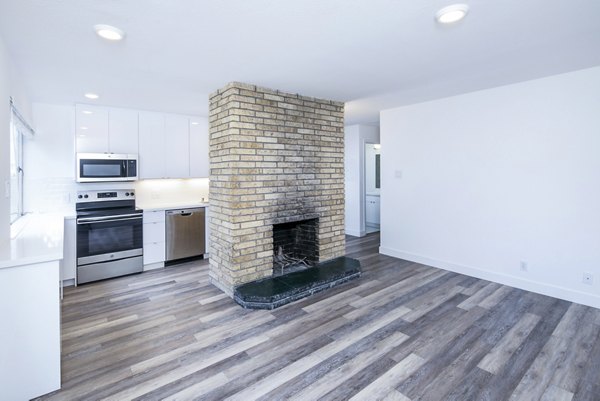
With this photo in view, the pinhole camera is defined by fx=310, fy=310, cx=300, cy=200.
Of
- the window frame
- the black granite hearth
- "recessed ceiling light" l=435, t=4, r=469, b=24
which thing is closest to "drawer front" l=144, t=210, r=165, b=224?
the window frame

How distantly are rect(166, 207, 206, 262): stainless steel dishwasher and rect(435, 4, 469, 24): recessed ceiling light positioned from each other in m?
4.16

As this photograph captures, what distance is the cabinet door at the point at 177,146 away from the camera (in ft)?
16.5

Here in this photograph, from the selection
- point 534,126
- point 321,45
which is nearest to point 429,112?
point 534,126

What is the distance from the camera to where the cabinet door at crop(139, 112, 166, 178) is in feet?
15.7

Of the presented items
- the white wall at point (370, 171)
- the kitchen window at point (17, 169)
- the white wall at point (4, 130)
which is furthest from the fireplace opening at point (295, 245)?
the kitchen window at point (17, 169)

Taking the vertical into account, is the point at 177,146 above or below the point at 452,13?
below

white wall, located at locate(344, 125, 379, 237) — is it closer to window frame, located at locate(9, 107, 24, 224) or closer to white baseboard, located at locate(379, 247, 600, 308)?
white baseboard, located at locate(379, 247, 600, 308)

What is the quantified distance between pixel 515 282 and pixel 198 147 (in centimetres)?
506

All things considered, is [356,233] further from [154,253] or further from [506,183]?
[154,253]

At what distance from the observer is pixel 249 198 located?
3631 mm

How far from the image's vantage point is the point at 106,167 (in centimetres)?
445

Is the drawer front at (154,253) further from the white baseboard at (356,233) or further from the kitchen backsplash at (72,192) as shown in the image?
the white baseboard at (356,233)

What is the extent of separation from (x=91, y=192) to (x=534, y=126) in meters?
5.87

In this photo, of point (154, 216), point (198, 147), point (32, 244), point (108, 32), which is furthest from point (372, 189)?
point (32, 244)
